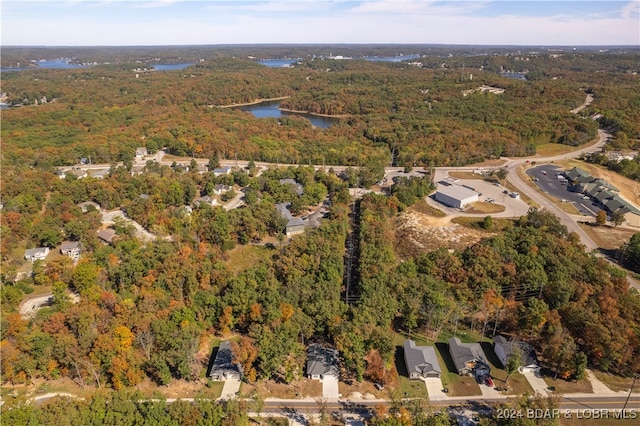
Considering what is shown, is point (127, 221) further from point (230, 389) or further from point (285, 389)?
point (285, 389)

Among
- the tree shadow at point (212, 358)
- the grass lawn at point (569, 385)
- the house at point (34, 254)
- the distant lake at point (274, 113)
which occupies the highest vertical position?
the distant lake at point (274, 113)

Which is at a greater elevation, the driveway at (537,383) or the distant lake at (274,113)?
the distant lake at (274,113)

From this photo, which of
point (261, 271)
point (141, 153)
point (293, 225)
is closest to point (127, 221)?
point (293, 225)

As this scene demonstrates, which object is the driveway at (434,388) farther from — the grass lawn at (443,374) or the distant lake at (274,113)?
the distant lake at (274,113)

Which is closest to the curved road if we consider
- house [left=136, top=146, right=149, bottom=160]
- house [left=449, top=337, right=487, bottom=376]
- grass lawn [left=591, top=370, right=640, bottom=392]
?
grass lawn [left=591, top=370, right=640, bottom=392]

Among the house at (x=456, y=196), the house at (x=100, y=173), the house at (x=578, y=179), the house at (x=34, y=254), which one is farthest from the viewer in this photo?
the house at (x=100, y=173)

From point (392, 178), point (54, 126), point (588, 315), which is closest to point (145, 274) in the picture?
point (588, 315)

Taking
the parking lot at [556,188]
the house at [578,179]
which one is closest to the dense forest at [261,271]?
the parking lot at [556,188]
